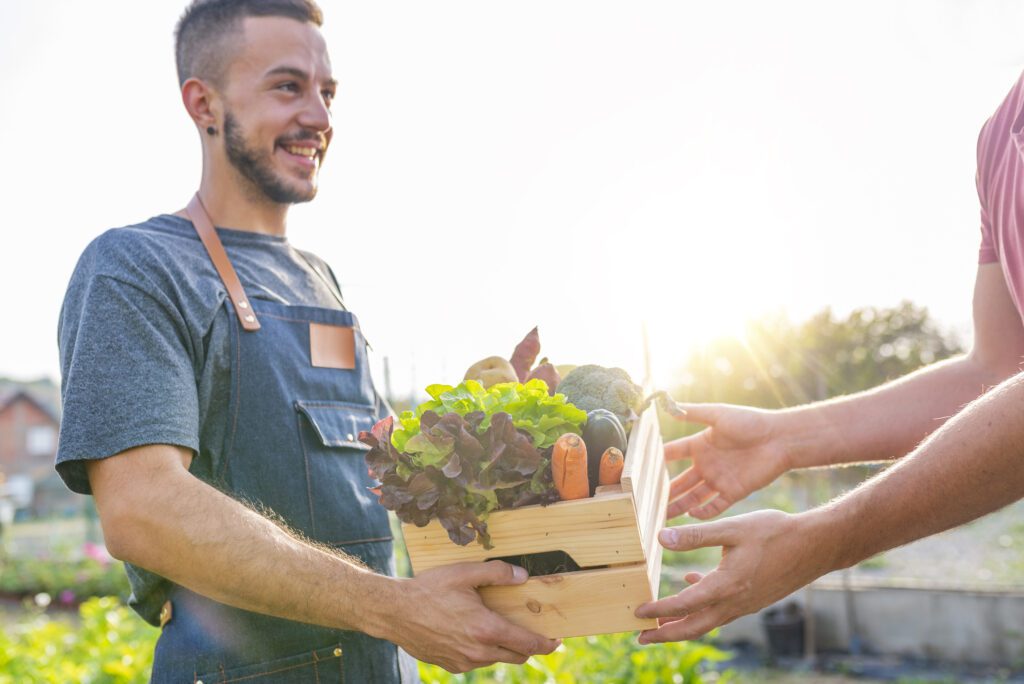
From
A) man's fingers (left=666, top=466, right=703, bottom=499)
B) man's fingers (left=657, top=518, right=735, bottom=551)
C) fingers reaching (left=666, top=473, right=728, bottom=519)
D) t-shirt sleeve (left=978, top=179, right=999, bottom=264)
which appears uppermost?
t-shirt sleeve (left=978, top=179, right=999, bottom=264)

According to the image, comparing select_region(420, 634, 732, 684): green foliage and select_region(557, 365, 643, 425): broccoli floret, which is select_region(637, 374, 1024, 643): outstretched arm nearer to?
select_region(557, 365, 643, 425): broccoli floret

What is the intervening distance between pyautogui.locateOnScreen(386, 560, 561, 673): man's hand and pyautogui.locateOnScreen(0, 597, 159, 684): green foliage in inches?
82.5

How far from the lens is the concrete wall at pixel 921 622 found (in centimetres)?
700

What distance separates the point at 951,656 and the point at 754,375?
18.3ft

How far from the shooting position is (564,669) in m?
4.23

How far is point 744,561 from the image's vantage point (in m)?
2.00

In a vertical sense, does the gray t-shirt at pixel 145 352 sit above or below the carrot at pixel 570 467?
above

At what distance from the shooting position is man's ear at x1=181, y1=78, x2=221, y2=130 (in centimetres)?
254

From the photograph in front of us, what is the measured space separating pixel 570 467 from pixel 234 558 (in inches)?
28.6

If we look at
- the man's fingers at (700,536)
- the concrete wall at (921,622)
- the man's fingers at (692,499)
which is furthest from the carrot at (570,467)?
the concrete wall at (921,622)

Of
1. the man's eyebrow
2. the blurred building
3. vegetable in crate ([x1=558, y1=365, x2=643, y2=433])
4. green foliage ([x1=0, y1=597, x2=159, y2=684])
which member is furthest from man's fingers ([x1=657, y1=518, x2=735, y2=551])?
the blurred building

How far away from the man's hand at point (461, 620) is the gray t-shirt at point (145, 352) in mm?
592

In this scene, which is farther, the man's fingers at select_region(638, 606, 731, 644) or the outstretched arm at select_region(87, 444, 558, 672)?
the man's fingers at select_region(638, 606, 731, 644)

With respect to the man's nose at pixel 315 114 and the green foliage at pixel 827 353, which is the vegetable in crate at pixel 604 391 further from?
the green foliage at pixel 827 353
